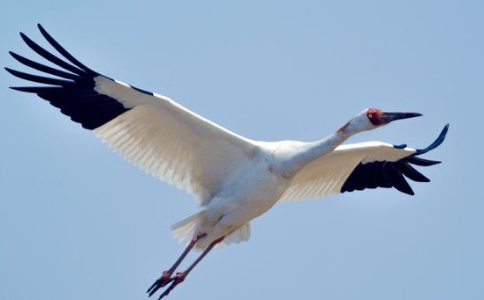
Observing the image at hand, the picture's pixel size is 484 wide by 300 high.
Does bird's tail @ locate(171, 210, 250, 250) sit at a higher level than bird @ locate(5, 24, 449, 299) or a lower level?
lower

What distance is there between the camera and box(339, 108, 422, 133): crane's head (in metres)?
17.2

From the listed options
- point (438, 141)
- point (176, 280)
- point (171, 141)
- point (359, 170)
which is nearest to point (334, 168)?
point (359, 170)

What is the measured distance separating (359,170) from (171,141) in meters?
3.32

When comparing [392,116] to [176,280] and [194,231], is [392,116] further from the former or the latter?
[176,280]

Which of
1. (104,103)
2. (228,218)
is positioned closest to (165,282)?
(228,218)

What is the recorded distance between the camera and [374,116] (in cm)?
1727

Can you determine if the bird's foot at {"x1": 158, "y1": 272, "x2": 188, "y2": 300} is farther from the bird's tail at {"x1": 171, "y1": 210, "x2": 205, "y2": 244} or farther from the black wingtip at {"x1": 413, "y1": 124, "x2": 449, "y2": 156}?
the black wingtip at {"x1": 413, "y1": 124, "x2": 449, "y2": 156}

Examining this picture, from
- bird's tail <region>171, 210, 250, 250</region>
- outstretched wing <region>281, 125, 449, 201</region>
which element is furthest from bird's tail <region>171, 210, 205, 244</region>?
outstretched wing <region>281, 125, 449, 201</region>

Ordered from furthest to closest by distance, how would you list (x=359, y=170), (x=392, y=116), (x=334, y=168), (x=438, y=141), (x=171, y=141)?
(x=359, y=170) < (x=334, y=168) < (x=438, y=141) < (x=171, y=141) < (x=392, y=116)

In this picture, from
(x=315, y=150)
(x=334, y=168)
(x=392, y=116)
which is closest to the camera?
(x=315, y=150)

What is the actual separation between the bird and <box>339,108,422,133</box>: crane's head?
0.01 meters

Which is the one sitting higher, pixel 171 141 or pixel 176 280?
pixel 171 141

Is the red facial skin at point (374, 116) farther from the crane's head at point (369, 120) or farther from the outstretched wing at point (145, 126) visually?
the outstretched wing at point (145, 126)

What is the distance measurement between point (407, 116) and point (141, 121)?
3749mm
